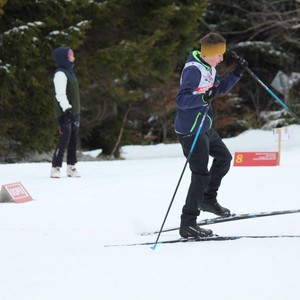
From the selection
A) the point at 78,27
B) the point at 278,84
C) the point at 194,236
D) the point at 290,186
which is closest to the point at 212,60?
the point at 194,236

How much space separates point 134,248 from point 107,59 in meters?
10.1

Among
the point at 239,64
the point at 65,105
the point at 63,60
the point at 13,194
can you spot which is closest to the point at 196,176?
the point at 239,64

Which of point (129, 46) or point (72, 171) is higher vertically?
point (129, 46)

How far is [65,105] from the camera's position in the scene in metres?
9.12

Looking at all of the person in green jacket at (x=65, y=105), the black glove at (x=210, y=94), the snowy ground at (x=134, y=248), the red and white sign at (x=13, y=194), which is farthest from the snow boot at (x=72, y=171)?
the black glove at (x=210, y=94)

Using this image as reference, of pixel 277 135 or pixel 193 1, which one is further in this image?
pixel 193 1

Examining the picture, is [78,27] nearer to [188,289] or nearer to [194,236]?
[194,236]

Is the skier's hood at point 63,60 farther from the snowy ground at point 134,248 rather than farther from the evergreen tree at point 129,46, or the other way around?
the evergreen tree at point 129,46

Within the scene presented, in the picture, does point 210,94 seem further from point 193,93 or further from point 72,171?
point 72,171

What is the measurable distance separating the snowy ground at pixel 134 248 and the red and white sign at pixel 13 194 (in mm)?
133

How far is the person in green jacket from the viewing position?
918 centimetres

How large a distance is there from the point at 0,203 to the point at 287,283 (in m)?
4.29

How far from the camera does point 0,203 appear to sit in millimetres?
7254

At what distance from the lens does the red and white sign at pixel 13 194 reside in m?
7.13
